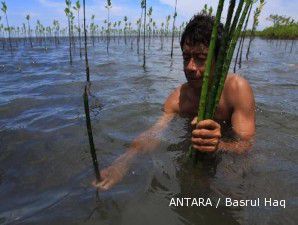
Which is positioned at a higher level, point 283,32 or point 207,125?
point 207,125

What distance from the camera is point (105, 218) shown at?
2980mm

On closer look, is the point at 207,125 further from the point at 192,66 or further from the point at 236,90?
the point at 236,90

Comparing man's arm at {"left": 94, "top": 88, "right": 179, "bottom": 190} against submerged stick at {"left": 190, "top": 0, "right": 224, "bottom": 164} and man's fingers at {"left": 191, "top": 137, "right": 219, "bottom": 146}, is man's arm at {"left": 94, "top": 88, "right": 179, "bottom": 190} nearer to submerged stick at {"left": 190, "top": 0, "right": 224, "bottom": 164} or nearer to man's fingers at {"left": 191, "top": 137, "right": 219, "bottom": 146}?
man's fingers at {"left": 191, "top": 137, "right": 219, "bottom": 146}

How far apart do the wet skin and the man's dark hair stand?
8cm

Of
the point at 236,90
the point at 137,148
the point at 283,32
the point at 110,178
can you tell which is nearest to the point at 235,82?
the point at 236,90

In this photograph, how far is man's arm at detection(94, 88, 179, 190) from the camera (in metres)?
3.54

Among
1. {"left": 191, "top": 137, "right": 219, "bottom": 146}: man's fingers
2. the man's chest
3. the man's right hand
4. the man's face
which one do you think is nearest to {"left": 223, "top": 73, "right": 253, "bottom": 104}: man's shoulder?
the man's chest

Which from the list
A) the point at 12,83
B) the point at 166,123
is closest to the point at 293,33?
the point at 12,83

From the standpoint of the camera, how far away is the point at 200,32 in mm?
3779

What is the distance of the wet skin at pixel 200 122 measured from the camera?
9.23ft

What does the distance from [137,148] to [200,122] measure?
181 cm

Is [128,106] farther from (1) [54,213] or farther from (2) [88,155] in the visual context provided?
(1) [54,213]

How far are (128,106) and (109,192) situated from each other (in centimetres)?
421

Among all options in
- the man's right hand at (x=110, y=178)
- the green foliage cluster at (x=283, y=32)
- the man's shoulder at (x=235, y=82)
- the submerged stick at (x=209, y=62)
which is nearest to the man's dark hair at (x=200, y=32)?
the man's shoulder at (x=235, y=82)
